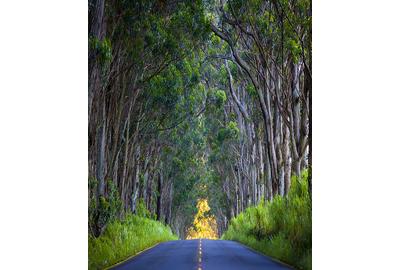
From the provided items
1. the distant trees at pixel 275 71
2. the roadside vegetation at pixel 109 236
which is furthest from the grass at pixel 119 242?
the distant trees at pixel 275 71

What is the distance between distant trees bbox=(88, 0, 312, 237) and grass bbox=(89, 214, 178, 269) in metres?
0.65

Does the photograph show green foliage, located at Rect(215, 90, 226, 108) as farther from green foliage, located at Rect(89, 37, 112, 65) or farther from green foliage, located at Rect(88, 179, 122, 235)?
green foliage, located at Rect(89, 37, 112, 65)

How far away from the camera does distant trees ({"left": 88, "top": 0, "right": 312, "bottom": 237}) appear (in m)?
22.8

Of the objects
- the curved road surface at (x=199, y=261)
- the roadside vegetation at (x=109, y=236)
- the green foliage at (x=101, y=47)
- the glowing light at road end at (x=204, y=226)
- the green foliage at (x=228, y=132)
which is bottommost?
the glowing light at road end at (x=204, y=226)

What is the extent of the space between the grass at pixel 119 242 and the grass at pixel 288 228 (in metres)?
4.85

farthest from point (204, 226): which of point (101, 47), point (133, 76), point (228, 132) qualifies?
point (101, 47)

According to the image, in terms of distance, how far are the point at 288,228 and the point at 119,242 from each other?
19.4 ft

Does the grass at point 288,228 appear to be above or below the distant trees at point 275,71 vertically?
below

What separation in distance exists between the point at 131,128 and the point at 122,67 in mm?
6459

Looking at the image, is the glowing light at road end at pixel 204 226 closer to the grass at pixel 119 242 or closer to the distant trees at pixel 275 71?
the distant trees at pixel 275 71

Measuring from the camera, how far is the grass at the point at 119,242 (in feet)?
68.1

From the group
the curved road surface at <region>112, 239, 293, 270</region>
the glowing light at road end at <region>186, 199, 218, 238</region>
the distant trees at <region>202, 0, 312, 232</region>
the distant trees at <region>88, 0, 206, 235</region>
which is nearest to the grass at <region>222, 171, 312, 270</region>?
the curved road surface at <region>112, 239, 293, 270</region>
